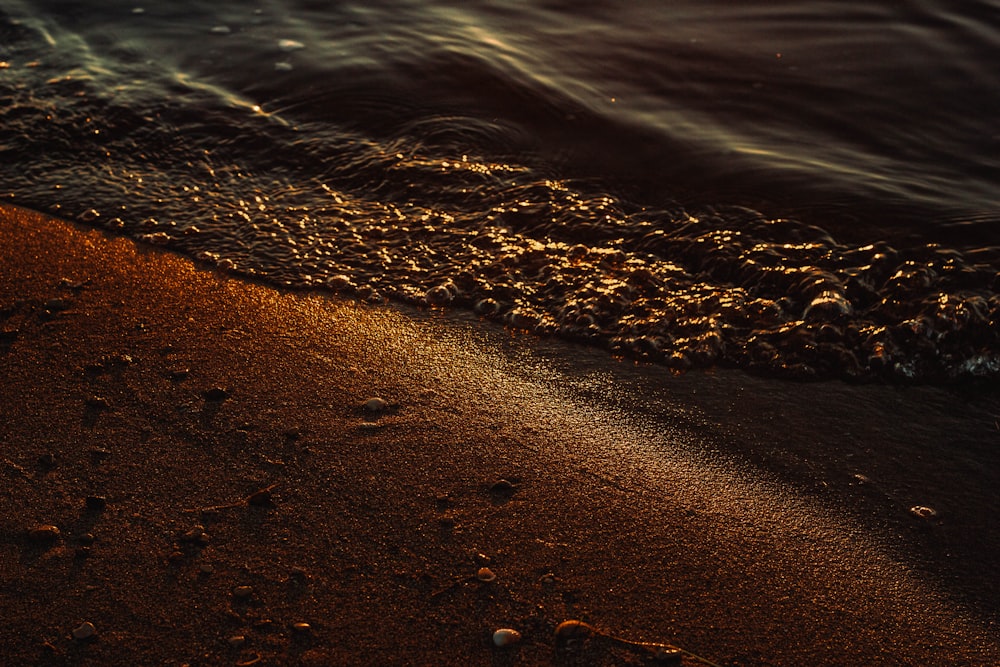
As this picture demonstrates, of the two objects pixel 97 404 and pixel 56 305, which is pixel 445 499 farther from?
pixel 56 305

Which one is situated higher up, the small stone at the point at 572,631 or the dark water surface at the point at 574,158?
the dark water surface at the point at 574,158

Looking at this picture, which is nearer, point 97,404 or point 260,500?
point 260,500

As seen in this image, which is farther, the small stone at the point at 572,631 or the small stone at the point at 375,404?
the small stone at the point at 375,404

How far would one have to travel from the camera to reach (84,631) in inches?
84.7

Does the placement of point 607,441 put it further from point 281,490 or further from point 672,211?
point 672,211

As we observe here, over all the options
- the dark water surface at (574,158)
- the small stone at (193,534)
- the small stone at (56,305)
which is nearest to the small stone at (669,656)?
the small stone at (193,534)

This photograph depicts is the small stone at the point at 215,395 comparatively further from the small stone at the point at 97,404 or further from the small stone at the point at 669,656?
the small stone at the point at 669,656

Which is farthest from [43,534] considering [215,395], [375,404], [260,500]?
[375,404]

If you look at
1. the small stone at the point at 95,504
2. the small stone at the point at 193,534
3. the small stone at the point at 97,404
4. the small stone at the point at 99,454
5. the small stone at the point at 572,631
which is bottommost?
the small stone at the point at 572,631

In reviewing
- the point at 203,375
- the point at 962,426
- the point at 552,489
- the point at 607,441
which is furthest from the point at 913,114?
the point at 203,375

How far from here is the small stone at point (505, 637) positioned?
7.12ft

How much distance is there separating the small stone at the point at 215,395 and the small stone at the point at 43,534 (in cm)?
70

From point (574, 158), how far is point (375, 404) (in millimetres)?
2394

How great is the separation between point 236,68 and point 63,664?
480cm
